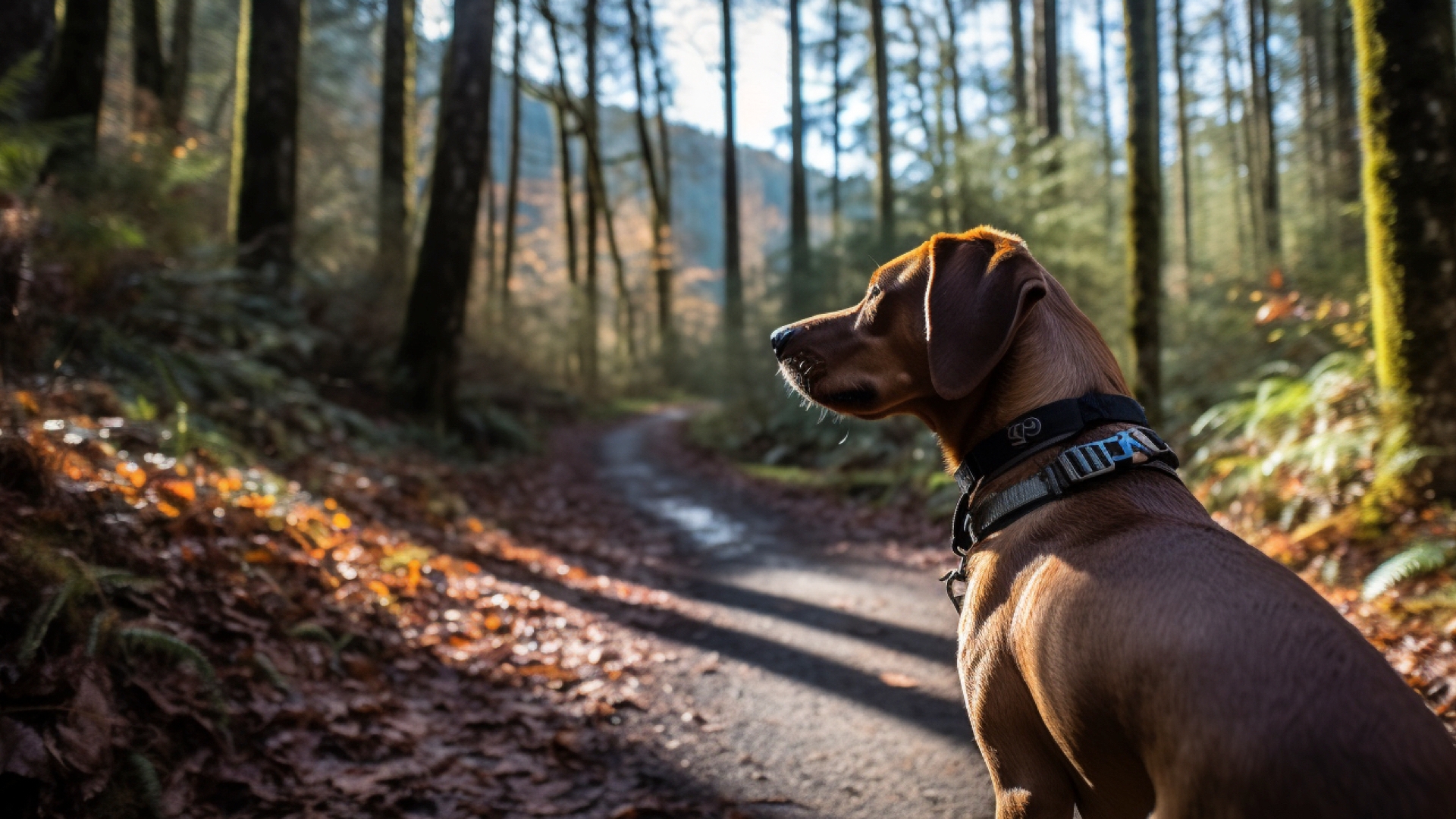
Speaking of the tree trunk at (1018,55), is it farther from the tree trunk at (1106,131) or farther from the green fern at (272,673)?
the green fern at (272,673)

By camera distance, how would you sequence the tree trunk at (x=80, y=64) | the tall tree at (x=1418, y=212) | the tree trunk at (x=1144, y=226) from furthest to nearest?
1. the tree trunk at (x=1144, y=226)
2. the tree trunk at (x=80, y=64)
3. the tall tree at (x=1418, y=212)

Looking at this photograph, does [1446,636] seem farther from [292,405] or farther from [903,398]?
[292,405]

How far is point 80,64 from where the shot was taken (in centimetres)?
876

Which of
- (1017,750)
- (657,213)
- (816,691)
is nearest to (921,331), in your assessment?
(1017,750)

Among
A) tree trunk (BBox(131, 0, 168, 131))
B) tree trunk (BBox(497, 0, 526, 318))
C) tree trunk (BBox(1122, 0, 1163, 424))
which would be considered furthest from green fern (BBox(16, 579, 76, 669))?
tree trunk (BBox(497, 0, 526, 318))

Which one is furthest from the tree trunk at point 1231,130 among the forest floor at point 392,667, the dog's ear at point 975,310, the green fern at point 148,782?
the green fern at point 148,782

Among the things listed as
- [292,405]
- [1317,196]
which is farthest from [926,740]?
[1317,196]

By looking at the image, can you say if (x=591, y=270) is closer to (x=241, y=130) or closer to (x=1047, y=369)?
(x=241, y=130)

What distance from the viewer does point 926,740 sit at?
4.07m

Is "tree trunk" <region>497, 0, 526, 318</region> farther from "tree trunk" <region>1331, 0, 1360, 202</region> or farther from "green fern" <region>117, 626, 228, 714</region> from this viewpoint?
"green fern" <region>117, 626, 228, 714</region>

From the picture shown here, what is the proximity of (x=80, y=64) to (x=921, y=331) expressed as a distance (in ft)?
33.3

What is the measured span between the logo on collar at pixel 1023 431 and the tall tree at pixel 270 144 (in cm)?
1094

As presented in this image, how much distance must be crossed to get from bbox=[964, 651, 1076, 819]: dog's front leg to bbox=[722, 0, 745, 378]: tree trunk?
1716 cm

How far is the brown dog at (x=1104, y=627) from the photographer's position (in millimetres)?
1546
